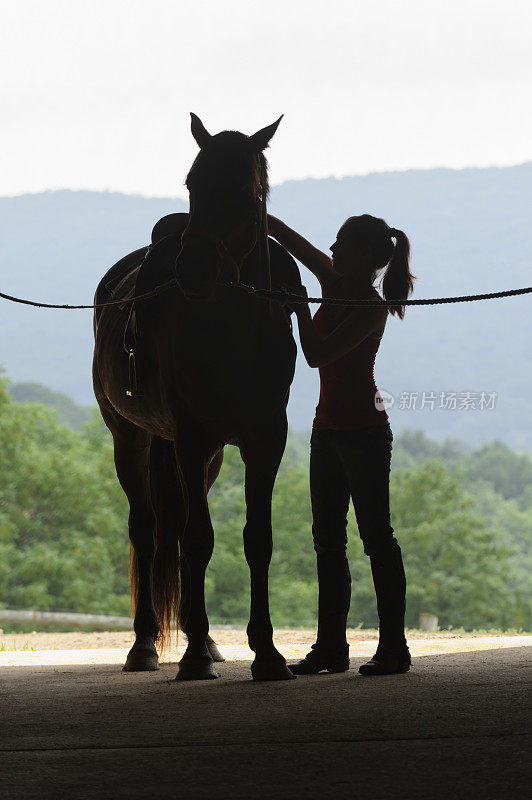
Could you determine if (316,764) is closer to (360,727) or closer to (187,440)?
(360,727)

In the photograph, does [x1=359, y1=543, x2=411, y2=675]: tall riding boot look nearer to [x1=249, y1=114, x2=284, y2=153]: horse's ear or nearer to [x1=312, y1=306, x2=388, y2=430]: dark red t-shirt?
[x1=312, y1=306, x2=388, y2=430]: dark red t-shirt

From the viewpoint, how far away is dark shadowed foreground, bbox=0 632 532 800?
2.64m

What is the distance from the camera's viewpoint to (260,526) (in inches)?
195

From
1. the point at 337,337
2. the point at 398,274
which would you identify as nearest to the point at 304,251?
the point at 398,274

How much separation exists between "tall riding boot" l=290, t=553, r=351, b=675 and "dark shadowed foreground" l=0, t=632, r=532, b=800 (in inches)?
7.5

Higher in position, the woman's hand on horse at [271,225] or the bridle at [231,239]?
the woman's hand on horse at [271,225]

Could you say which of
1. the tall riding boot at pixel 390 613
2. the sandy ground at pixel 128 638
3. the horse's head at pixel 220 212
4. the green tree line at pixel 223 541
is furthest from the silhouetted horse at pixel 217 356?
the green tree line at pixel 223 541

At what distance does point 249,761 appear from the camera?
9.54 ft

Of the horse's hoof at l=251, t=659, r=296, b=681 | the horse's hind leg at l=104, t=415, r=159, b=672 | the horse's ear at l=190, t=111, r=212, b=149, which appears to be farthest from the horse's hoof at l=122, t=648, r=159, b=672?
the horse's ear at l=190, t=111, r=212, b=149

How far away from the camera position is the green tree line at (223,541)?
127ft

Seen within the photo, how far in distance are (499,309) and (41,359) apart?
85.5 metres

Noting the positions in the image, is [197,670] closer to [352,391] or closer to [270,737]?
[352,391]

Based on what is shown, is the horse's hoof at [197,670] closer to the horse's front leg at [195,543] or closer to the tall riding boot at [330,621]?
the horse's front leg at [195,543]

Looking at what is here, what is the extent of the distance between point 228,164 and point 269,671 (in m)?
2.32
